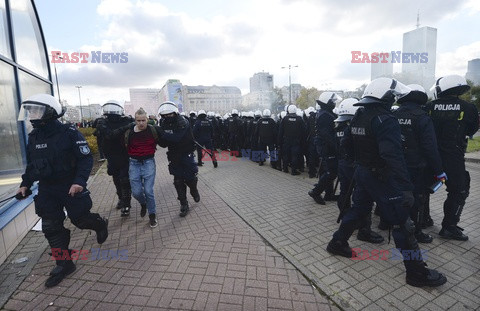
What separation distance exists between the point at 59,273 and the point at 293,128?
618 cm

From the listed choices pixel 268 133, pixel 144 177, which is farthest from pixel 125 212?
pixel 268 133

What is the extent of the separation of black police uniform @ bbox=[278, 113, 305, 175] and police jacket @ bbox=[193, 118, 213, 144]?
104 inches

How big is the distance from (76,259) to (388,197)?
395 centimetres

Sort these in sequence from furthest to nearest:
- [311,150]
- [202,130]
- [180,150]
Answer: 1. [202,130]
2. [311,150]
3. [180,150]

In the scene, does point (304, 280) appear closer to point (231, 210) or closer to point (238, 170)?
point (231, 210)

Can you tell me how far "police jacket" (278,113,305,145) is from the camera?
7410 mm

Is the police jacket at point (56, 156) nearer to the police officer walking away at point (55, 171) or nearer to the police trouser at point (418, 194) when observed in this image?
the police officer walking away at point (55, 171)

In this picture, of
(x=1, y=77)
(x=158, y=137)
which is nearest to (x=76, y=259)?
(x=158, y=137)

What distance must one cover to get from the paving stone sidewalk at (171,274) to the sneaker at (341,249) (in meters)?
0.63

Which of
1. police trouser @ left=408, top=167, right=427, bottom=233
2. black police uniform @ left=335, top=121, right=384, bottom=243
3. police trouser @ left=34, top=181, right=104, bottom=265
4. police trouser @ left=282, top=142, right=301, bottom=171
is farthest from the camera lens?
police trouser @ left=282, top=142, right=301, bottom=171

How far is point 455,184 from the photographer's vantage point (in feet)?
11.7

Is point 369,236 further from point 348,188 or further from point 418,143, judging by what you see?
point 418,143

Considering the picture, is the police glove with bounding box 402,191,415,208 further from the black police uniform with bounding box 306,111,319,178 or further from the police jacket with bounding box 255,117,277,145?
the police jacket with bounding box 255,117,277,145

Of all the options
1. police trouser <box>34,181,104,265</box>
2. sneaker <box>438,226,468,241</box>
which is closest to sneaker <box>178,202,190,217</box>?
police trouser <box>34,181,104,265</box>
